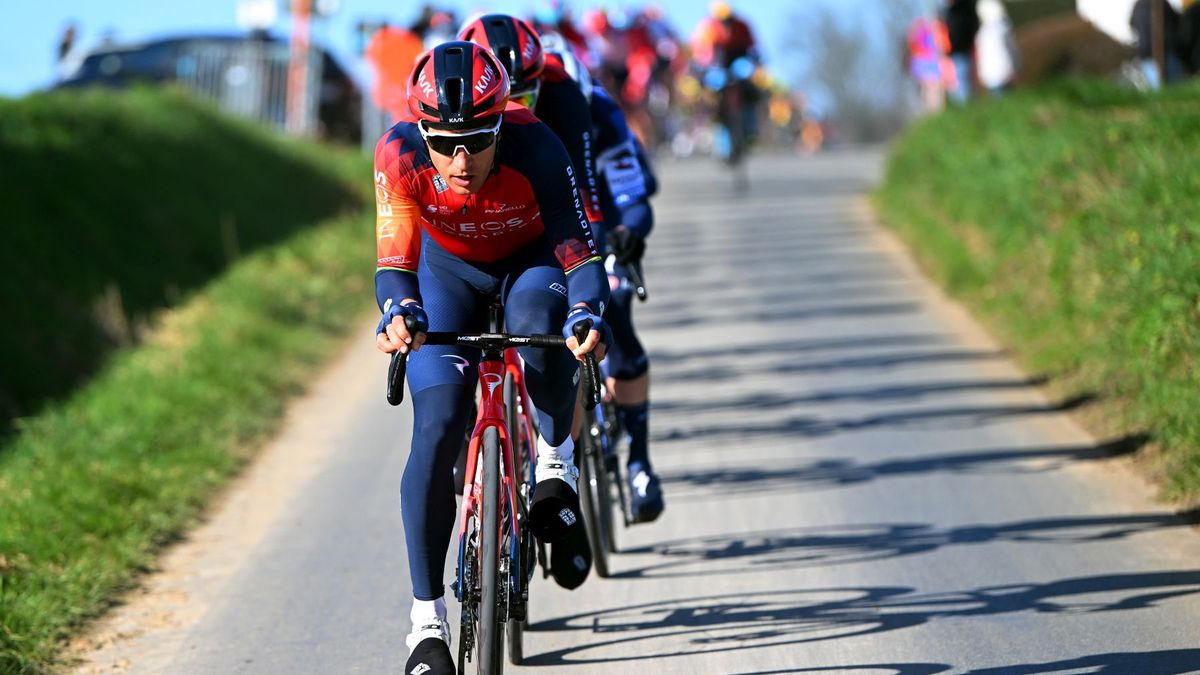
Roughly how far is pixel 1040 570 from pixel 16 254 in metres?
9.03

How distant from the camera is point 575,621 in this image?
21.4ft

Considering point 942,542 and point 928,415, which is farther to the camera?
point 928,415

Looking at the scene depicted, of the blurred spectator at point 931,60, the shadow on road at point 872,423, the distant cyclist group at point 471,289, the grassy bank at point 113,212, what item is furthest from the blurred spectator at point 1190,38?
the distant cyclist group at point 471,289

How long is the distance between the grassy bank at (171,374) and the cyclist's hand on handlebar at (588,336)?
96.2 inches

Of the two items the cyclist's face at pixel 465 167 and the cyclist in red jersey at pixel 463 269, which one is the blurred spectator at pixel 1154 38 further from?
the cyclist's face at pixel 465 167

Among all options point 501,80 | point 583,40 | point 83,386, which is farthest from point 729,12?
point 501,80

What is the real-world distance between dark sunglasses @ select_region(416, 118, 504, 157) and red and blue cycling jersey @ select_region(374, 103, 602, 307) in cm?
15

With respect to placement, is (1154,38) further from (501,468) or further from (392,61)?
(501,468)

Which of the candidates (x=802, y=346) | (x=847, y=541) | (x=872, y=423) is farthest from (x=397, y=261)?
(x=802, y=346)

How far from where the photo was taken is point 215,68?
23656 mm

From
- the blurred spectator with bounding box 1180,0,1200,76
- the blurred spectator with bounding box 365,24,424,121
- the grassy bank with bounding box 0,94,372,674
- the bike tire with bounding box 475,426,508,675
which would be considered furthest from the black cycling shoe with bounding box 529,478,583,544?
the blurred spectator with bounding box 365,24,424,121

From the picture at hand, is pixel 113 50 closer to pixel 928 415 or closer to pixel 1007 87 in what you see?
pixel 1007 87

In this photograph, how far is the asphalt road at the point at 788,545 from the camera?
6078mm

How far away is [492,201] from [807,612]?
2.16m
